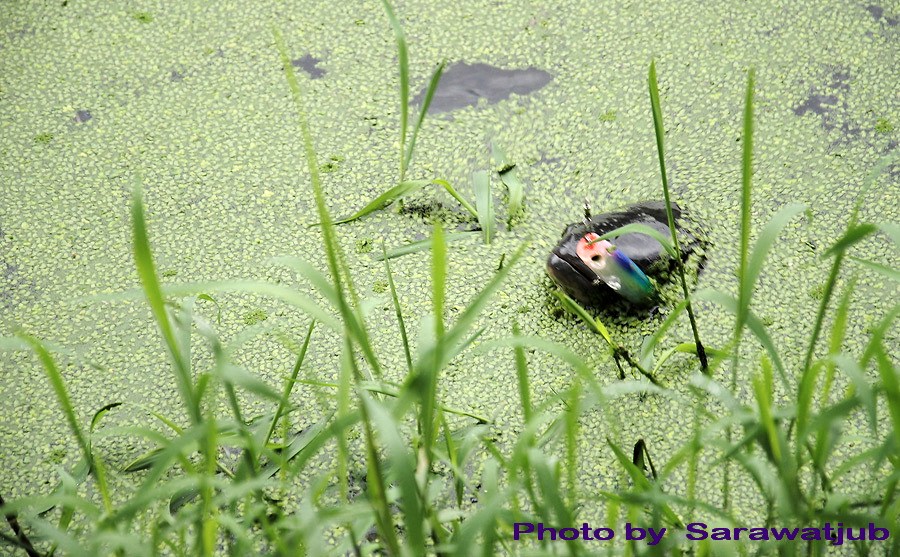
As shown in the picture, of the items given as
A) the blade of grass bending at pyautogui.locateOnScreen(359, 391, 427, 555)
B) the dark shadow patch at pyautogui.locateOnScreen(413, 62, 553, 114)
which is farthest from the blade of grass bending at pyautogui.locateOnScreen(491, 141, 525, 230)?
the blade of grass bending at pyautogui.locateOnScreen(359, 391, 427, 555)

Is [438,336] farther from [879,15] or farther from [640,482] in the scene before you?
[879,15]

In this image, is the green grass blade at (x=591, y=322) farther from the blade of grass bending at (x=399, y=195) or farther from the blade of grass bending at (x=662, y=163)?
the blade of grass bending at (x=399, y=195)

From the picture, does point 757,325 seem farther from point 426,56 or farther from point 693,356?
point 426,56

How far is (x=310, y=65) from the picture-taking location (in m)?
1.71

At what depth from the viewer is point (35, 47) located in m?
1.77

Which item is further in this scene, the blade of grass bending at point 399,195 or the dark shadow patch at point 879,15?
the dark shadow patch at point 879,15

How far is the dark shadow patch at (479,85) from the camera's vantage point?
1653 mm

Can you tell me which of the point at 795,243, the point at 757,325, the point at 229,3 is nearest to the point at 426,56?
the point at 229,3

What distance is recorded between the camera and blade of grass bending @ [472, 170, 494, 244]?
1.42m

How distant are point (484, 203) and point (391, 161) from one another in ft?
0.74

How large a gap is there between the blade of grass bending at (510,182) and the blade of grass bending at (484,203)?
0.14ft

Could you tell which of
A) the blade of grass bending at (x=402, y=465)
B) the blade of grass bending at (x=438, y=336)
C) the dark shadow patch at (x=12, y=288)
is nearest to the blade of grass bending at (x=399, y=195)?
the dark shadow patch at (x=12, y=288)

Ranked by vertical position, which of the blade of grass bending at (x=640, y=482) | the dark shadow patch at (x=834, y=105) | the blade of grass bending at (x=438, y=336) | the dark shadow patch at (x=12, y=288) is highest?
the dark shadow patch at (x=834, y=105)

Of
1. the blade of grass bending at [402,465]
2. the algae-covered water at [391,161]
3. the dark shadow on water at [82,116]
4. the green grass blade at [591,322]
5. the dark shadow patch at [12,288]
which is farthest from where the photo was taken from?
the dark shadow on water at [82,116]
